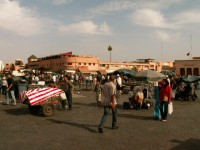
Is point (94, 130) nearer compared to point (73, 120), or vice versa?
point (94, 130)

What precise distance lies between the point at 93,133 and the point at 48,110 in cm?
361

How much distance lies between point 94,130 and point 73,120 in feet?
6.30

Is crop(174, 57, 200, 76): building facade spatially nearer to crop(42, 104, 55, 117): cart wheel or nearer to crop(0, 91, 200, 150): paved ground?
crop(0, 91, 200, 150): paved ground

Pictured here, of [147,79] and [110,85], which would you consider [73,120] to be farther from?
[147,79]

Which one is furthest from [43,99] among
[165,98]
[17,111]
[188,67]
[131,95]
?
[188,67]

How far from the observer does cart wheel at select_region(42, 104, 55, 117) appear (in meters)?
11.5

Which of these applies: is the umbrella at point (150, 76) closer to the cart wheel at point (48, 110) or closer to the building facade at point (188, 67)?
the cart wheel at point (48, 110)

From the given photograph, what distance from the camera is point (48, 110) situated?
1160 cm

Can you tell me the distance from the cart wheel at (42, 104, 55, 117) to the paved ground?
226 millimetres

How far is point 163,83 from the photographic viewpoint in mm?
11094

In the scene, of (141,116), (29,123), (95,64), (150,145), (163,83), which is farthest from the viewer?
(95,64)

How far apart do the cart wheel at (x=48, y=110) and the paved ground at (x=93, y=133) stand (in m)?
0.23

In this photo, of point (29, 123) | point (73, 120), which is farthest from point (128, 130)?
point (29, 123)

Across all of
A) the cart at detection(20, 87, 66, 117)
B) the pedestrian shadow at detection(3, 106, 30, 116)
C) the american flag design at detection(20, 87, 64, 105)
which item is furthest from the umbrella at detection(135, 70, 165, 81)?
the pedestrian shadow at detection(3, 106, 30, 116)
